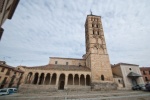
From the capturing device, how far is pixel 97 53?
78.4 feet

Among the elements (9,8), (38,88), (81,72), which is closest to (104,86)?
(81,72)

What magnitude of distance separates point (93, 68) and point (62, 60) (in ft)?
35.2

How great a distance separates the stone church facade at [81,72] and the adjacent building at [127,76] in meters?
4.38

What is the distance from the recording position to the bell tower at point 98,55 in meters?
21.6

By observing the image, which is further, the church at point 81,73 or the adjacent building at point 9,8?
the church at point 81,73

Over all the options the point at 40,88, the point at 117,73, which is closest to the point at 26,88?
the point at 40,88

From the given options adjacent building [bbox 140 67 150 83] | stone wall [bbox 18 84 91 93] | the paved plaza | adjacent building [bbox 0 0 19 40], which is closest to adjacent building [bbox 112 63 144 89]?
adjacent building [bbox 140 67 150 83]

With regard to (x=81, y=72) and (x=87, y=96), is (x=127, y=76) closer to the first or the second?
(x=81, y=72)

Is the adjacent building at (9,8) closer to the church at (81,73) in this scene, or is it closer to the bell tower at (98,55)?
the church at (81,73)

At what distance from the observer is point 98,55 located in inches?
931

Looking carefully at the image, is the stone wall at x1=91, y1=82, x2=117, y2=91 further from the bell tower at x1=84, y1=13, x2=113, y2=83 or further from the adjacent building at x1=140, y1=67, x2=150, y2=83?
the adjacent building at x1=140, y1=67, x2=150, y2=83

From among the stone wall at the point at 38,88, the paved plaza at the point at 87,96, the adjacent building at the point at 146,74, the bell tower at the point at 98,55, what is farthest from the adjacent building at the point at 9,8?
the adjacent building at the point at 146,74

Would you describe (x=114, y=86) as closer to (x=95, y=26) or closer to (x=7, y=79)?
(x=95, y=26)

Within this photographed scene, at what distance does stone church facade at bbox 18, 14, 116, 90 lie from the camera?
20.0m
